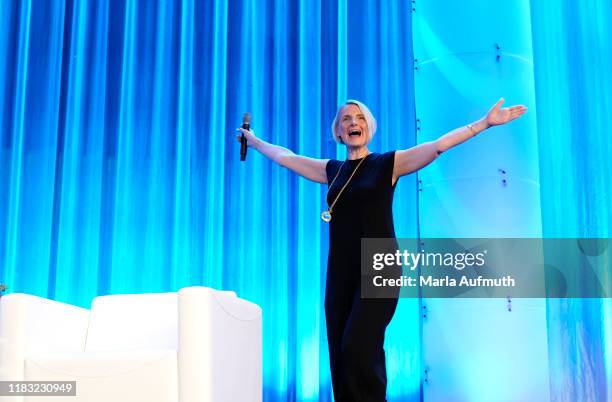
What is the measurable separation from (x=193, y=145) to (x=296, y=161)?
1.13 meters

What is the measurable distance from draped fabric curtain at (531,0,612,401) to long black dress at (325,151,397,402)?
1.43 metres

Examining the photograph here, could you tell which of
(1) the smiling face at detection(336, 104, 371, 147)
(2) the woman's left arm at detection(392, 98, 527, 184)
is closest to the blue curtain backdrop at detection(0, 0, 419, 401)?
(1) the smiling face at detection(336, 104, 371, 147)

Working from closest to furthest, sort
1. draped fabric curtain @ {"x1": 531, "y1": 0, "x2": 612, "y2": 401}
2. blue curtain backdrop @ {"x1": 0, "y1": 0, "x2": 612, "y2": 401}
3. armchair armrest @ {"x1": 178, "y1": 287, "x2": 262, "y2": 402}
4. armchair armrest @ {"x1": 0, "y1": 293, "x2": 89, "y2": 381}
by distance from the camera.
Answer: armchair armrest @ {"x1": 178, "y1": 287, "x2": 262, "y2": 402} → armchair armrest @ {"x1": 0, "y1": 293, "x2": 89, "y2": 381} → draped fabric curtain @ {"x1": 531, "y1": 0, "x2": 612, "y2": 401} → blue curtain backdrop @ {"x1": 0, "y1": 0, "x2": 612, "y2": 401}

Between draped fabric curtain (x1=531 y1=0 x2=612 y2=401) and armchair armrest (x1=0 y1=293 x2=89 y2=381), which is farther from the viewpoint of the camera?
draped fabric curtain (x1=531 y1=0 x2=612 y2=401)

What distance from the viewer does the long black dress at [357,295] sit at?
2.22 metres

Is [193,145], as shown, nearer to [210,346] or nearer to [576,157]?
[210,346]

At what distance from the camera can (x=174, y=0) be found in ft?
12.9

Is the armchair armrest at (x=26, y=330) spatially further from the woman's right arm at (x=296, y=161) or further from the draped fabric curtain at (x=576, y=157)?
the draped fabric curtain at (x=576, y=157)

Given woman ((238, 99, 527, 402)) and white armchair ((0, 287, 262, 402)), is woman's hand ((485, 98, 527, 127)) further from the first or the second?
white armchair ((0, 287, 262, 402))

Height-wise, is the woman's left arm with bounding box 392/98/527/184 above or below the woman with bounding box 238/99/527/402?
above

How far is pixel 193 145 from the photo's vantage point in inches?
147

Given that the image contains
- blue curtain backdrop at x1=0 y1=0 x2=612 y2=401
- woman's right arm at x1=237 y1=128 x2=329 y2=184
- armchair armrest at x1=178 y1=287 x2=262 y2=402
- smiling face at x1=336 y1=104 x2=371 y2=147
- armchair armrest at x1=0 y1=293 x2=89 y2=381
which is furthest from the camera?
blue curtain backdrop at x1=0 y1=0 x2=612 y2=401

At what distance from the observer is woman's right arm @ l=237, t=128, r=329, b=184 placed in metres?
2.70

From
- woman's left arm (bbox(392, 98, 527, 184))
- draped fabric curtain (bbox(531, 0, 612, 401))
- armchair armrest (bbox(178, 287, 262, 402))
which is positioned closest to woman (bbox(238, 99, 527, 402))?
woman's left arm (bbox(392, 98, 527, 184))
